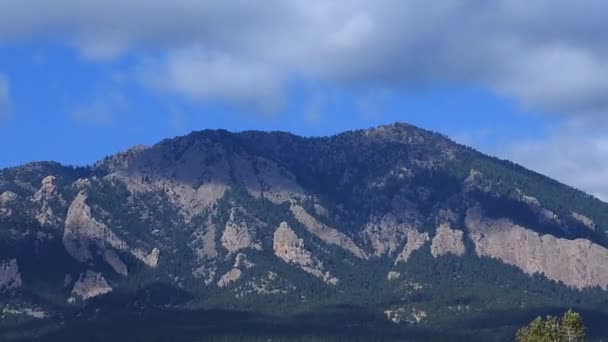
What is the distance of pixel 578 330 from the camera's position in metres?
143

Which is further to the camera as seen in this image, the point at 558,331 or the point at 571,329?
the point at 558,331

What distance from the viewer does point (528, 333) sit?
147875 mm

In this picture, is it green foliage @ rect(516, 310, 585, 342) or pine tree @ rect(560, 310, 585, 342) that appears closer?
pine tree @ rect(560, 310, 585, 342)

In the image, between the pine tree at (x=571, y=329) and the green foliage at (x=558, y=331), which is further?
the green foliage at (x=558, y=331)

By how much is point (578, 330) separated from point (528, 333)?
6710mm
